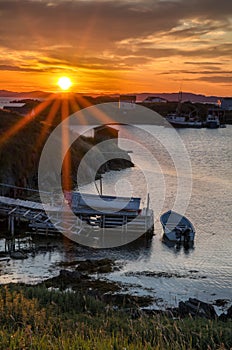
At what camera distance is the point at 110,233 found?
35844mm

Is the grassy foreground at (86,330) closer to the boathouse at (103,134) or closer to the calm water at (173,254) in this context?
the calm water at (173,254)

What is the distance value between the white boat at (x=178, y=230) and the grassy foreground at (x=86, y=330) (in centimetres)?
1990

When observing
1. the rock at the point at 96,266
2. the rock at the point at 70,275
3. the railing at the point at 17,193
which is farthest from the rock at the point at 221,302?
the railing at the point at 17,193

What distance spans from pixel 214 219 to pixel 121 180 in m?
20.4

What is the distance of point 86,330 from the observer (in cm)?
874

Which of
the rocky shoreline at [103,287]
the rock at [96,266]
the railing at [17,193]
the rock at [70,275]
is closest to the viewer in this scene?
the rocky shoreline at [103,287]

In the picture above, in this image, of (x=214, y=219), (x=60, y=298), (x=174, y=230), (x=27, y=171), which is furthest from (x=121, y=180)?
(x=60, y=298)

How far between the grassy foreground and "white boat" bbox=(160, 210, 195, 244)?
19895mm

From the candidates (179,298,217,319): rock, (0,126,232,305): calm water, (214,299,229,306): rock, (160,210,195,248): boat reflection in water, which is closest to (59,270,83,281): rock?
(0,126,232,305): calm water

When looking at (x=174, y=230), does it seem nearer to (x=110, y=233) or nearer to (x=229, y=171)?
(x=110, y=233)

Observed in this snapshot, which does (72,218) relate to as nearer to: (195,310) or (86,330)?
(195,310)

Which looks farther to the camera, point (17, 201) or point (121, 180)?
point (121, 180)

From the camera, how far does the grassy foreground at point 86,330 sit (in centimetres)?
711

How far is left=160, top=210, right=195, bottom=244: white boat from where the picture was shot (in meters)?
33.9
